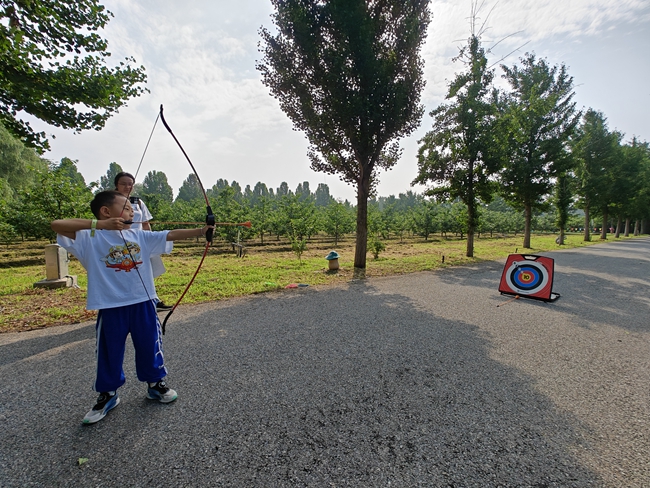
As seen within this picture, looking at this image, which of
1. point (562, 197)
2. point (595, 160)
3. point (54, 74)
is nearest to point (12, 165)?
point (54, 74)

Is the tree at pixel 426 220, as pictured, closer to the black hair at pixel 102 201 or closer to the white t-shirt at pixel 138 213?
the white t-shirt at pixel 138 213

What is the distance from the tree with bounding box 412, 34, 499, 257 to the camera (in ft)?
40.9

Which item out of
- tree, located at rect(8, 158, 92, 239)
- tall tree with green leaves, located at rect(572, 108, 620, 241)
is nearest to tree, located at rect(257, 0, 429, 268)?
tree, located at rect(8, 158, 92, 239)

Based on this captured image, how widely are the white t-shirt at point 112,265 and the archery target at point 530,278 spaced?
7.49 meters

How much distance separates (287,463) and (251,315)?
3.38 m

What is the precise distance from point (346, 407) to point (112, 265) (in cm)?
245

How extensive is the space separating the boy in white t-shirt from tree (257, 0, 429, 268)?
7724 mm

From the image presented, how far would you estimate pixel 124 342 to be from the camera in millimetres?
2275

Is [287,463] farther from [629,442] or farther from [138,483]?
[629,442]

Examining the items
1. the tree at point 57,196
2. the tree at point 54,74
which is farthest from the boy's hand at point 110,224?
the tree at point 57,196

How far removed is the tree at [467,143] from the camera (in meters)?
12.5

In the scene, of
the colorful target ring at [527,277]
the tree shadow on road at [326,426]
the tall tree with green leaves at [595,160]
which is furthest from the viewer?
the tall tree with green leaves at [595,160]

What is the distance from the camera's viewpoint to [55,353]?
349 cm

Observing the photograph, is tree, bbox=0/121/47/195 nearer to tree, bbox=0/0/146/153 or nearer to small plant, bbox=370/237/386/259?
tree, bbox=0/0/146/153
